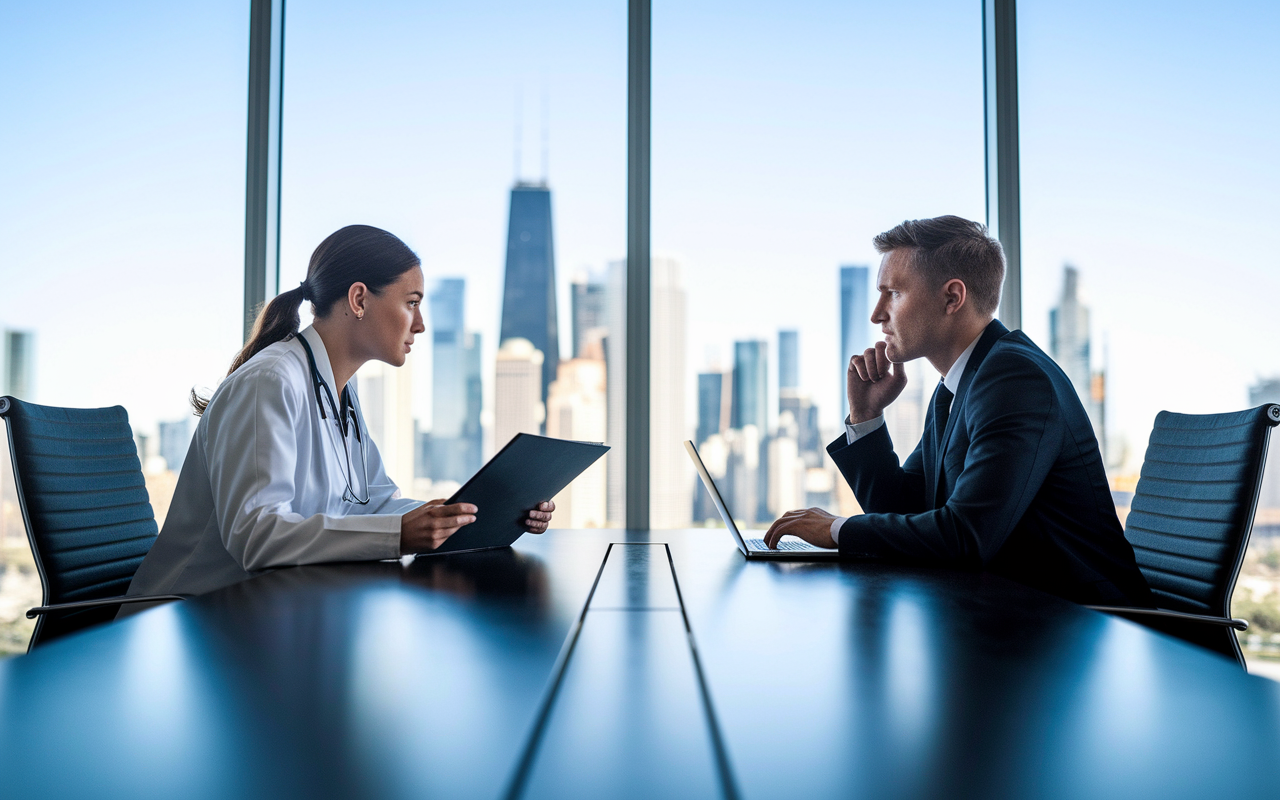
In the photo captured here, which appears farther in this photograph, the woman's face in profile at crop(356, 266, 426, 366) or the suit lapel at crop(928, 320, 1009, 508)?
the woman's face in profile at crop(356, 266, 426, 366)

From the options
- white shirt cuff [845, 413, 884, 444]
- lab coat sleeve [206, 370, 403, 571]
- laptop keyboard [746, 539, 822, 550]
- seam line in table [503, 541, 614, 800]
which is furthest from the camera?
white shirt cuff [845, 413, 884, 444]

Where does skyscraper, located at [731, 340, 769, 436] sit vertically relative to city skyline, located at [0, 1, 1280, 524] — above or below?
below

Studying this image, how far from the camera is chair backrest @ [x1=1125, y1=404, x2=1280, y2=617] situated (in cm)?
150

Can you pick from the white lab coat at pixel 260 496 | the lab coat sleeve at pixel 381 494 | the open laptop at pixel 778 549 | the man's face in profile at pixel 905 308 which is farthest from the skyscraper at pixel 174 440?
the man's face in profile at pixel 905 308

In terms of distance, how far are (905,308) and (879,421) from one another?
319 mm

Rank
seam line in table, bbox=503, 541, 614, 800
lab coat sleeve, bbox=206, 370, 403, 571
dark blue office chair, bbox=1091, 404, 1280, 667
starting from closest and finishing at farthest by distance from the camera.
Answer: seam line in table, bbox=503, 541, 614, 800 → lab coat sleeve, bbox=206, 370, 403, 571 → dark blue office chair, bbox=1091, 404, 1280, 667

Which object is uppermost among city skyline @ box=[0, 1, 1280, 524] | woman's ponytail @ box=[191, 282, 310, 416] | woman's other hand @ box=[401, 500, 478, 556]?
city skyline @ box=[0, 1, 1280, 524]

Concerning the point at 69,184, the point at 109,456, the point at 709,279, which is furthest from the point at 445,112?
the point at 109,456

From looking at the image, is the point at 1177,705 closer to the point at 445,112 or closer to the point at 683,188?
the point at 683,188

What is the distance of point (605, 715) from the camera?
574 millimetres

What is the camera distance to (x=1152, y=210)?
2.96m

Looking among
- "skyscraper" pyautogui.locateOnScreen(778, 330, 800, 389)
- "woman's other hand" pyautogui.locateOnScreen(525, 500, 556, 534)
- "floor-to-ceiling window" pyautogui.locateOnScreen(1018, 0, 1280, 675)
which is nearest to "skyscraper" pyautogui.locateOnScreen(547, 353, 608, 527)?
"skyscraper" pyautogui.locateOnScreen(778, 330, 800, 389)

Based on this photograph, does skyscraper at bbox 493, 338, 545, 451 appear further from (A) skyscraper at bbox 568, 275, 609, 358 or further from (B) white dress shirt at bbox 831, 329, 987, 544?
(B) white dress shirt at bbox 831, 329, 987, 544

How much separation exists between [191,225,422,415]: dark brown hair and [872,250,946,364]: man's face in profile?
3.99ft
